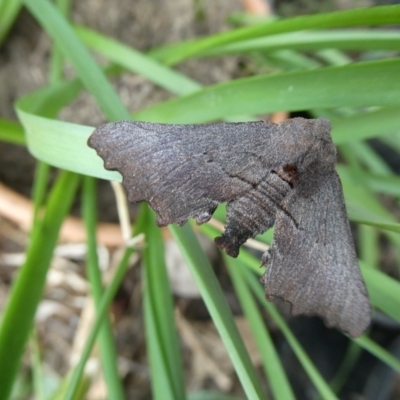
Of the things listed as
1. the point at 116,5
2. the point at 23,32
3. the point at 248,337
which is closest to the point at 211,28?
the point at 116,5

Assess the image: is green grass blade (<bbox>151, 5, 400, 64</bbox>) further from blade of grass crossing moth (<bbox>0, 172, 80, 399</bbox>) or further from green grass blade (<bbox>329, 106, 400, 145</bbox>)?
blade of grass crossing moth (<bbox>0, 172, 80, 399</bbox>)

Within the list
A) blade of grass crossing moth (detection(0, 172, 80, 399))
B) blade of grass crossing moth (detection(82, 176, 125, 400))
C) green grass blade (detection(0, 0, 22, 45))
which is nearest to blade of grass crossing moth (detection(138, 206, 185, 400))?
blade of grass crossing moth (detection(82, 176, 125, 400))

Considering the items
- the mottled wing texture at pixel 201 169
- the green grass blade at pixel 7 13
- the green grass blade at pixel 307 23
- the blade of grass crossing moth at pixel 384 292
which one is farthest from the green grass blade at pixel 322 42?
the green grass blade at pixel 7 13

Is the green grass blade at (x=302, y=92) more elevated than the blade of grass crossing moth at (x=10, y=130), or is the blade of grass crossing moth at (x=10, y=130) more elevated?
the green grass blade at (x=302, y=92)

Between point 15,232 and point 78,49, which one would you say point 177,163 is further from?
point 15,232

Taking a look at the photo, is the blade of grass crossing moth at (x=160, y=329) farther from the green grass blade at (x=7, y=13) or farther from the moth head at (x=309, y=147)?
the green grass blade at (x=7, y=13)

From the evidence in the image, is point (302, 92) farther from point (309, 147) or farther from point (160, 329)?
point (160, 329)

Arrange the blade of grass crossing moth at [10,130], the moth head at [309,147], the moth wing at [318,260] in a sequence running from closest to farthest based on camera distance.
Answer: the moth wing at [318,260], the moth head at [309,147], the blade of grass crossing moth at [10,130]

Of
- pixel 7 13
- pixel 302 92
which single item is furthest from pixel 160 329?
pixel 7 13
